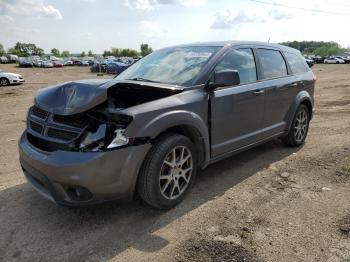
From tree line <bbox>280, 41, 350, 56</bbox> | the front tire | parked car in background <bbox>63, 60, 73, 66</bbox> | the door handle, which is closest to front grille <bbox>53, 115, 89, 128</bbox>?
the front tire

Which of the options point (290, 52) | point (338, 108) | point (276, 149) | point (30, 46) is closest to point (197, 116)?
point (276, 149)

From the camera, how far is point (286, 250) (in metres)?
3.11

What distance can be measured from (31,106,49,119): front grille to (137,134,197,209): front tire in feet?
3.79

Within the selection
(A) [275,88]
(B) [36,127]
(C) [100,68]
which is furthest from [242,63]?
(C) [100,68]

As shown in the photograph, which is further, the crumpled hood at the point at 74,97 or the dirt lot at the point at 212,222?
the crumpled hood at the point at 74,97

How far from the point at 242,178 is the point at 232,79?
1422 millimetres

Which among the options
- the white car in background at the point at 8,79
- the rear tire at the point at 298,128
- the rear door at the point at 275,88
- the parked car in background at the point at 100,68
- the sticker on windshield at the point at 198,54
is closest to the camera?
the sticker on windshield at the point at 198,54

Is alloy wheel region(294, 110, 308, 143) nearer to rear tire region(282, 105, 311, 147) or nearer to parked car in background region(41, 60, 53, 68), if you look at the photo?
rear tire region(282, 105, 311, 147)

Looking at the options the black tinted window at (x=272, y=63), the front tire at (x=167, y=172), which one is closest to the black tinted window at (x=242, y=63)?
the black tinted window at (x=272, y=63)

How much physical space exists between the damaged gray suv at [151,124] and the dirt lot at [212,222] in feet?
1.10

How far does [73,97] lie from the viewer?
3494mm

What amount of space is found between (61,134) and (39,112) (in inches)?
22.3

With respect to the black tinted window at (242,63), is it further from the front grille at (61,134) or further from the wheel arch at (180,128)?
the front grille at (61,134)

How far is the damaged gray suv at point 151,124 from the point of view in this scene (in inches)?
129
